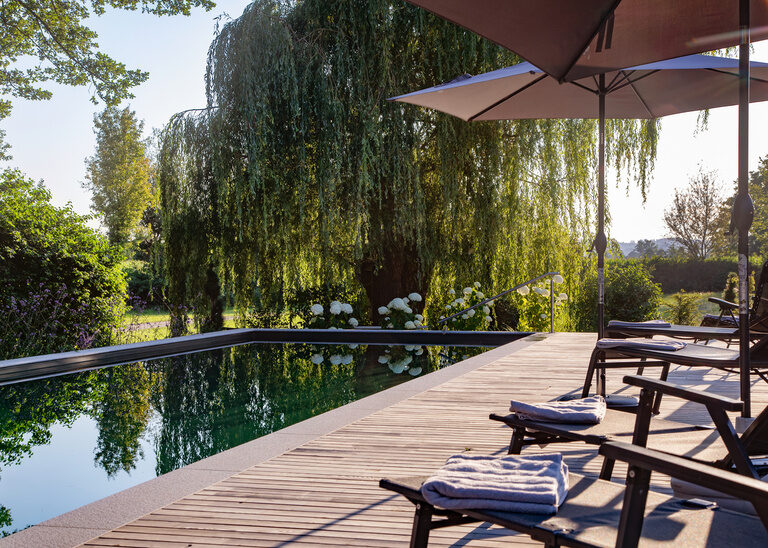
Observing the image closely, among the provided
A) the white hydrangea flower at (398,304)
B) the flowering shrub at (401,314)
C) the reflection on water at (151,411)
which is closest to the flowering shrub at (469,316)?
the flowering shrub at (401,314)

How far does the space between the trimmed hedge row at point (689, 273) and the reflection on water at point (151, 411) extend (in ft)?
41.7

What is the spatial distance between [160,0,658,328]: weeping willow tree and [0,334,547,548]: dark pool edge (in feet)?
17.1

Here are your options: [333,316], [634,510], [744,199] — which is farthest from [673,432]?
[333,316]

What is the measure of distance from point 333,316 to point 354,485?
748 centimetres

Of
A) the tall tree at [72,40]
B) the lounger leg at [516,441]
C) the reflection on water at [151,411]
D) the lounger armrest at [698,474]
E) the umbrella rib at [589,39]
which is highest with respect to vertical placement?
the tall tree at [72,40]

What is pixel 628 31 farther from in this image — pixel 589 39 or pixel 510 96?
pixel 510 96

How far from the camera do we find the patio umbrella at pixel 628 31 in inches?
103

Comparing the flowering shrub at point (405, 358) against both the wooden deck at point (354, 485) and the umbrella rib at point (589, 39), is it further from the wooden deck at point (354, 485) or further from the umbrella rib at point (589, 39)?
the umbrella rib at point (589, 39)

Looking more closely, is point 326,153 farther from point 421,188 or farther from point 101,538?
Answer: point 101,538

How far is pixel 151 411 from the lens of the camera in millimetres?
5461

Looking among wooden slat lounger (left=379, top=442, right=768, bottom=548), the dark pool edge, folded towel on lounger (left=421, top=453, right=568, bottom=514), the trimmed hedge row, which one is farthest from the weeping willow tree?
the trimmed hedge row

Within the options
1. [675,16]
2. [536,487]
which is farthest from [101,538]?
[675,16]

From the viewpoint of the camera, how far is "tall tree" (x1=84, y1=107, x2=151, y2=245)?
1137 inches

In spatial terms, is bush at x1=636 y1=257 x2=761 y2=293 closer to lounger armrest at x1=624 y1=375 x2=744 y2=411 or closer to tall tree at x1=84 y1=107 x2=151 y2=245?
lounger armrest at x1=624 y1=375 x2=744 y2=411
